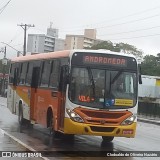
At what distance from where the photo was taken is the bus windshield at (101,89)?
1394 centimetres

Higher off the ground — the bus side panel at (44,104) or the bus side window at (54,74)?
the bus side window at (54,74)

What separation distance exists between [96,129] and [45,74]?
3.82m

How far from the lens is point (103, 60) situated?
47.3 ft

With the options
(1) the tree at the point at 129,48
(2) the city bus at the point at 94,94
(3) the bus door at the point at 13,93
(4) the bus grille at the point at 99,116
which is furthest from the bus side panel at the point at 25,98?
(1) the tree at the point at 129,48

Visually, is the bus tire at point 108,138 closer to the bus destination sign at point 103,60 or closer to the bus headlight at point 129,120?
the bus headlight at point 129,120

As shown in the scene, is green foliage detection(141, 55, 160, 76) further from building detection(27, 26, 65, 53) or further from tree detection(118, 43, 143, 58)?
building detection(27, 26, 65, 53)

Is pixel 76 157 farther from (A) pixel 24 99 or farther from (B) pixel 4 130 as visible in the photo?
(A) pixel 24 99

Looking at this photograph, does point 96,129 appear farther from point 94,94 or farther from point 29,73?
point 29,73

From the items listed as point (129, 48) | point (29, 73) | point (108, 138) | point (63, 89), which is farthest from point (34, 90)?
point (129, 48)

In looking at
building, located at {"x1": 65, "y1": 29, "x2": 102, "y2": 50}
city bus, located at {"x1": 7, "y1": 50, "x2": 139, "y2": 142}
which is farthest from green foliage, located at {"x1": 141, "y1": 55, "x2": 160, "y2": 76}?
→ city bus, located at {"x1": 7, "y1": 50, "x2": 139, "y2": 142}

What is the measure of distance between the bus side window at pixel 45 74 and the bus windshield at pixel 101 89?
2.55 metres

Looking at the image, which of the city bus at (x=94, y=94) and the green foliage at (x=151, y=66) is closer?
the city bus at (x=94, y=94)

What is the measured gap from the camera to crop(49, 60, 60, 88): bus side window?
1532 cm

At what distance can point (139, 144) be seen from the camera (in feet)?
53.0
